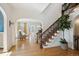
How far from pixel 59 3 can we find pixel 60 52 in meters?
1.12

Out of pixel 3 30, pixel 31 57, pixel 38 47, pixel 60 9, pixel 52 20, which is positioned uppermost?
pixel 60 9

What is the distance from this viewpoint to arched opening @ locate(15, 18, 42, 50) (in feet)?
9.70

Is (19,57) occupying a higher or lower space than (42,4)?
lower

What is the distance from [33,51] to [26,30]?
527 millimetres

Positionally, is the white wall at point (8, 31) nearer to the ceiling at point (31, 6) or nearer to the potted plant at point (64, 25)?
the ceiling at point (31, 6)

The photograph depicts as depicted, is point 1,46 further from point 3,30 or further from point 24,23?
point 24,23

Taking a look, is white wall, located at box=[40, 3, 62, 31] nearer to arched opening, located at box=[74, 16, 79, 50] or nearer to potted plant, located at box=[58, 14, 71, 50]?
potted plant, located at box=[58, 14, 71, 50]

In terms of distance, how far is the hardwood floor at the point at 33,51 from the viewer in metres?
2.85

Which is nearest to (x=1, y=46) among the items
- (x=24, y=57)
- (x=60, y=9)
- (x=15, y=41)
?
(x=15, y=41)

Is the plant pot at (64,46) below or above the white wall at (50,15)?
below

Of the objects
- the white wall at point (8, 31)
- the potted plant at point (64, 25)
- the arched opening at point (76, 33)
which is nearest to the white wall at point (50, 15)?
the potted plant at point (64, 25)

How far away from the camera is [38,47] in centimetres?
299

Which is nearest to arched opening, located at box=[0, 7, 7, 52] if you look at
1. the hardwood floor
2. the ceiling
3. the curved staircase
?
the hardwood floor

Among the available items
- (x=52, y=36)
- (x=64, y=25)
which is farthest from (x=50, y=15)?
(x=52, y=36)
